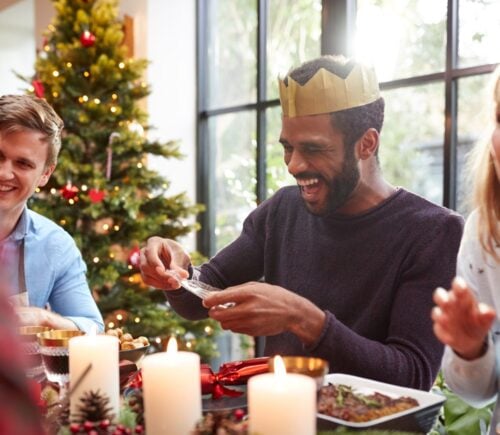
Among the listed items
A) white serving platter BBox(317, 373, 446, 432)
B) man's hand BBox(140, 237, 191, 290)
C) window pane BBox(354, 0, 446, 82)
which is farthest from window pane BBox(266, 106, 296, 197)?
white serving platter BBox(317, 373, 446, 432)

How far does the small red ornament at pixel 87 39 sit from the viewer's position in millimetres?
3682

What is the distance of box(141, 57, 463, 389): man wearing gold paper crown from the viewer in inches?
53.9

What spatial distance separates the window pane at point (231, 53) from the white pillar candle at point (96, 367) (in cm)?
321

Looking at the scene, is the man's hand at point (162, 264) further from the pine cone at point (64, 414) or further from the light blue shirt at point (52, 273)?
the pine cone at point (64, 414)

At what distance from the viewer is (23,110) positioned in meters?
1.98

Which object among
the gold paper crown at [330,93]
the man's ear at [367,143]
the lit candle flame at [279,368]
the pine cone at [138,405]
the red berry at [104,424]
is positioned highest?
the gold paper crown at [330,93]

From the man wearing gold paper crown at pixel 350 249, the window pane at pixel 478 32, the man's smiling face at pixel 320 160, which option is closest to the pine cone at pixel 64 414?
the man wearing gold paper crown at pixel 350 249

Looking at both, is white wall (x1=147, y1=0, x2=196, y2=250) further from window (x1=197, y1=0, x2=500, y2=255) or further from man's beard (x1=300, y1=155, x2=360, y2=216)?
man's beard (x1=300, y1=155, x2=360, y2=216)

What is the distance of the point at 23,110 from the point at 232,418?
1.37 metres

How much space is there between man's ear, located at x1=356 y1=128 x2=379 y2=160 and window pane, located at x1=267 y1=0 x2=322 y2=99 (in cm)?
212

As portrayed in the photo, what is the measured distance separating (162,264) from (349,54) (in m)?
2.15

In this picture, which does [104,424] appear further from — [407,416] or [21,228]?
[21,228]

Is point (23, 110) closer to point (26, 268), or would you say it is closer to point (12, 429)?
point (26, 268)

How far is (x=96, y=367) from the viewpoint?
3.18 ft
